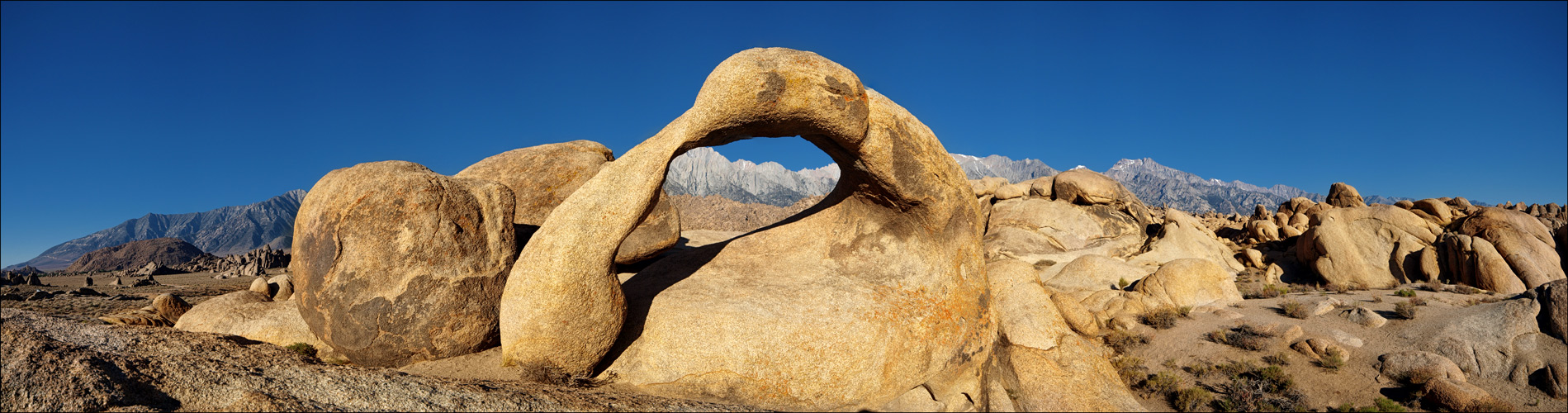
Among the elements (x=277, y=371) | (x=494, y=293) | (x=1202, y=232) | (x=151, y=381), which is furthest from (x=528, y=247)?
(x=1202, y=232)

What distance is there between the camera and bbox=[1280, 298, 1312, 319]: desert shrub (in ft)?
43.0

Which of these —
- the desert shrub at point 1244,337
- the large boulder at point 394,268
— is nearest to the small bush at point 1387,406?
the desert shrub at point 1244,337

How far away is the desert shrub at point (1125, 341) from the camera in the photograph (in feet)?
41.3

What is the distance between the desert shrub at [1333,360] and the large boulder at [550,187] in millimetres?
10974

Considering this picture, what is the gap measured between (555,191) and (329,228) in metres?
3.55

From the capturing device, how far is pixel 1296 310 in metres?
13.3

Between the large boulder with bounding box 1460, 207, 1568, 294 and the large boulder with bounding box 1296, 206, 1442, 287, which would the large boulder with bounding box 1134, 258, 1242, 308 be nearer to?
the large boulder with bounding box 1296, 206, 1442, 287

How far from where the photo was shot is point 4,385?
463cm

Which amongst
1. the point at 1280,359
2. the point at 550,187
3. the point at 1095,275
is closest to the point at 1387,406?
the point at 1280,359

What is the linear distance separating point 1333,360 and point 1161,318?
11.4 ft

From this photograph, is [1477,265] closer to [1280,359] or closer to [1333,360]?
[1333,360]

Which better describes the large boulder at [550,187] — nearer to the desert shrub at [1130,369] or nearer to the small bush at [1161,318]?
the desert shrub at [1130,369]

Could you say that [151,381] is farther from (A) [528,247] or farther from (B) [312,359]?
(A) [528,247]

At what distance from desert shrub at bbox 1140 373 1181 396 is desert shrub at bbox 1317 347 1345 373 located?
2.31 metres
